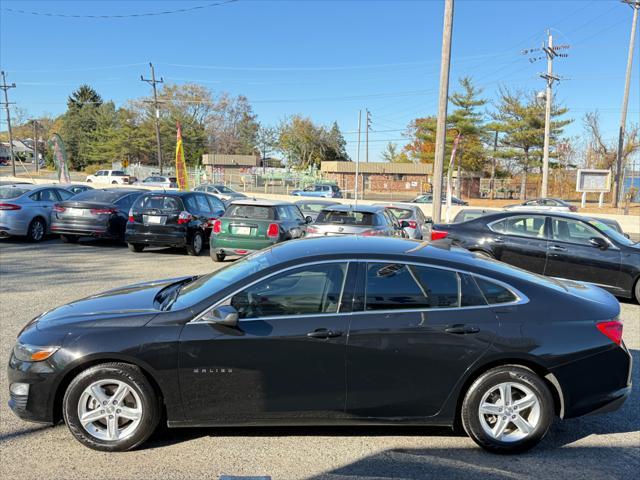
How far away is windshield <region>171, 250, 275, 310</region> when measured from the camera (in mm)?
3875

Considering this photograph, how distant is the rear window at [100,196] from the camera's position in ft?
46.2

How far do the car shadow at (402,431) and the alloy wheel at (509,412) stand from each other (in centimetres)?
20

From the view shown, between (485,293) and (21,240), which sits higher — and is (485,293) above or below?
above

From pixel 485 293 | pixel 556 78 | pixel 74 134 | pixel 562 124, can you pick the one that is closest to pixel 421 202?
pixel 556 78

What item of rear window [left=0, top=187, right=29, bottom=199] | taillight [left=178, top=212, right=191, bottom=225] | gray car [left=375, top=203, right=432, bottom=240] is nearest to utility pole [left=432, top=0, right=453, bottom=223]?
gray car [left=375, top=203, right=432, bottom=240]

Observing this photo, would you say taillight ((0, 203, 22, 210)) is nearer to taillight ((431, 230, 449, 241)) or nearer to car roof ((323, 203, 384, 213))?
car roof ((323, 203, 384, 213))

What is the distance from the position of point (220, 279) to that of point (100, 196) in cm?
1148

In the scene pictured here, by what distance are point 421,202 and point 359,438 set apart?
1273 inches

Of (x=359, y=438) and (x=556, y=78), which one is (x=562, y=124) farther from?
(x=359, y=438)

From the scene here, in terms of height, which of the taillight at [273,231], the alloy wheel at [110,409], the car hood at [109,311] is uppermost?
the car hood at [109,311]

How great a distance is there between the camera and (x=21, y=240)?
14.5 meters

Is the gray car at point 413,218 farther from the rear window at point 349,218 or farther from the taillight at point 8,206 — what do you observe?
the taillight at point 8,206

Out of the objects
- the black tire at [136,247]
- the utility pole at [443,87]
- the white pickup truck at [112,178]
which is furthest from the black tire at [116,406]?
the white pickup truck at [112,178]

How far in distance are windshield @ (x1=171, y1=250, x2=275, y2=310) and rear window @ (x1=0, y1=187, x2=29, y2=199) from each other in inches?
457
